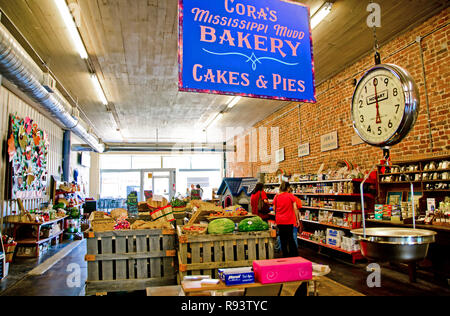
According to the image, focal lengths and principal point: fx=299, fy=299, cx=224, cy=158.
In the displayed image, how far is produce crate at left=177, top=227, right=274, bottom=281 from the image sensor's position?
3762 mm

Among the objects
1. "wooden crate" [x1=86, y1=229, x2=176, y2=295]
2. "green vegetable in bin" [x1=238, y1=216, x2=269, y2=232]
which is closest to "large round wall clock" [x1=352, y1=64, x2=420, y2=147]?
"green vegetable in bin" [x1=238, y1=216, x2=269, y2=232]

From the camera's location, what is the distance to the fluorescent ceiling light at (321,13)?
16.5 feet

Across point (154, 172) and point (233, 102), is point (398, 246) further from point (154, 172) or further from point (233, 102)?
point (154, 172)

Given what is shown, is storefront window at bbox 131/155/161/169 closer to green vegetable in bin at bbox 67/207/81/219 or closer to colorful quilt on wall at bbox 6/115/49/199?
green vegetable in bin at bbox 67/207/81/219

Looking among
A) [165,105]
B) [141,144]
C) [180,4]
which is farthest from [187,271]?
[141,144]

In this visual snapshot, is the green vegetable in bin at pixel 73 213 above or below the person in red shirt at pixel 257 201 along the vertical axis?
below

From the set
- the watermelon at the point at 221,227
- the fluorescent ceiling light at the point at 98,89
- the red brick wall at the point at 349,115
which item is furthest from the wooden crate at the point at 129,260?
the fluorescent ceiling light at the point at 98,89

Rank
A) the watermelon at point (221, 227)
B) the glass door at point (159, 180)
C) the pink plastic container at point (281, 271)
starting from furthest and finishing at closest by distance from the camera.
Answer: the glass door at point (159, 180) < the watermelon at point (221, 227) < the pink plastic container at point (281, 271)

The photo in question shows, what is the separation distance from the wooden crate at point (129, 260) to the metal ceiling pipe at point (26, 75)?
309cm

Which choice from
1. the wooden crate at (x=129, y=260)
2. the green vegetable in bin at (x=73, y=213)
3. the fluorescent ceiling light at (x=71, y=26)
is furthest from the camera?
the green vegetable in bin at (x=73, y=213)

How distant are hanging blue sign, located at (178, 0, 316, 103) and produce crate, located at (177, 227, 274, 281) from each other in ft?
6.12

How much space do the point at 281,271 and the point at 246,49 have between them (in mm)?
2241

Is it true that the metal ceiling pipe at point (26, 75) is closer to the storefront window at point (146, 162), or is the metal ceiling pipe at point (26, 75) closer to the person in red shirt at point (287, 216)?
the person in red shirt at point (287, 216)

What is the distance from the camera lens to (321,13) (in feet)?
17.1
